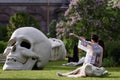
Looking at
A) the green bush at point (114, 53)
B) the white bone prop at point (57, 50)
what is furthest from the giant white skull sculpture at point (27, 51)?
the white bone prop at point (57, 50)

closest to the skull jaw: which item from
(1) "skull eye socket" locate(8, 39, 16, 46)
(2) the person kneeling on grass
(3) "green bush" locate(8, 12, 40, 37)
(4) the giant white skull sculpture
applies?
(4) the giant white skull sculpture

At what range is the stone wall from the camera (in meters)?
85.2

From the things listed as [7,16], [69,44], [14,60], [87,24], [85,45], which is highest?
[85,45]

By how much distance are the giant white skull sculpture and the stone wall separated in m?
63.4

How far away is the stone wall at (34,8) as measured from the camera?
85.2 meters

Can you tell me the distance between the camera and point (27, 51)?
68.7ft

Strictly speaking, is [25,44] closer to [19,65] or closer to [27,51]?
[27,51]

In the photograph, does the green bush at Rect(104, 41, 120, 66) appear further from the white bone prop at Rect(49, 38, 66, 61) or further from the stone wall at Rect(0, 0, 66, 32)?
the stone wall at Rect(0, 0, 66, 32)

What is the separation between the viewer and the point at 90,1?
38.2 meters

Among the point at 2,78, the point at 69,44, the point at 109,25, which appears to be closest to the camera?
the point at 2,78

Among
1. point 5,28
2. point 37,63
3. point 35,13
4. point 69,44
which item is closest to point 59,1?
point 35,13

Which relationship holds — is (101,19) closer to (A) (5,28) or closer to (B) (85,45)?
(B) (85,45)

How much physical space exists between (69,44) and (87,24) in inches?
199

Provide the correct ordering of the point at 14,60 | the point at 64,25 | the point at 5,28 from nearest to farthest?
the point at 14,60
the point at 64,25
the point at 5,28
